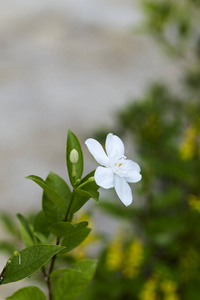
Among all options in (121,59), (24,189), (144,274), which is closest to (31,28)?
(121,59)

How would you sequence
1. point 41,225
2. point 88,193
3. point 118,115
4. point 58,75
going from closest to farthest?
point 88,193 → point 41,225 → point 118,115 → point 58,75

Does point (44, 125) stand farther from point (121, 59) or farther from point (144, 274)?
point (144, 274)

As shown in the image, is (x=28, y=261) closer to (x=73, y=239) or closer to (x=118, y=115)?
(x=73, y=239)

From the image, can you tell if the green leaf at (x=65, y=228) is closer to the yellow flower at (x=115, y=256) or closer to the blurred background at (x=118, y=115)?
the blurred background at (x=118, y=115)

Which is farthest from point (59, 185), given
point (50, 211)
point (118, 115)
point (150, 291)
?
point (118, 115)

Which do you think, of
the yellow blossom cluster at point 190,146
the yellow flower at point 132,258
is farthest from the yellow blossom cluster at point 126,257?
the yellow blossom cluster at point 190,146

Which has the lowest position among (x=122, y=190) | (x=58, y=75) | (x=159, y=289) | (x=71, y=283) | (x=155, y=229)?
(x=159, y=289)

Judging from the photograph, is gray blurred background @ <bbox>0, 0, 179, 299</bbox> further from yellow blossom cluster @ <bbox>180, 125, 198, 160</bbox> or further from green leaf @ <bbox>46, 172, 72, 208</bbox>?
green leaf @ <bbox>46, 172, 72, 208</bbox>
